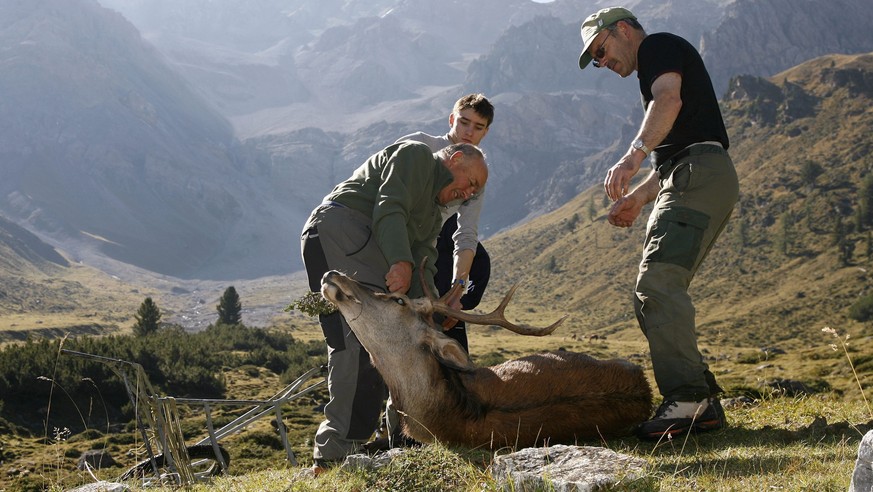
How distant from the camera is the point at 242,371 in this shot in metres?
35.6

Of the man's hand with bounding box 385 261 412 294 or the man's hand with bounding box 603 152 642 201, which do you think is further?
the man's hand with bounding box 385 261 412 294

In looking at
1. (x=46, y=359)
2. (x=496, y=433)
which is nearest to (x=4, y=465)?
(x=46, y=359)

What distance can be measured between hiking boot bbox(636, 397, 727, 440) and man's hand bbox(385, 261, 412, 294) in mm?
2313

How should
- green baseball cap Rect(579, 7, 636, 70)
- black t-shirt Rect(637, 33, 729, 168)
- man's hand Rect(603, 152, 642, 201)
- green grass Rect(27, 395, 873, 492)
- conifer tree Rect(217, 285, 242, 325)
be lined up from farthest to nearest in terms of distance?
conifer tree Rect(217, 285, 242, 325), green baseball cap Rect(579, 7, 636, 70), black t-shirt Rect(637, 33, 729, 168), man's hand Rect(603, 152, 642, 201), green grass Rect(27, 395, 873, 492)

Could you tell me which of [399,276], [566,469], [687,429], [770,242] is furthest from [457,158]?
[770,242]

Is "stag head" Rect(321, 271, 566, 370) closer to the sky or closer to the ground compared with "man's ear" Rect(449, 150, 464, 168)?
closer to the ground

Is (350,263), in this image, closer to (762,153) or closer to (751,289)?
(751,289)

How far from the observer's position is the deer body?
6.17 metres

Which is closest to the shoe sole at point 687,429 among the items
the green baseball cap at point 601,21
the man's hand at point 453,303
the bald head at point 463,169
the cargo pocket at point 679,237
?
the cargo pocket at point 679,237

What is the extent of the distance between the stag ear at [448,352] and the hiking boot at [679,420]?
1.55 metres

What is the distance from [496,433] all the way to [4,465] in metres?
15.0

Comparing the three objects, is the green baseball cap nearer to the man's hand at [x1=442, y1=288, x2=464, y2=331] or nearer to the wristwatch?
the wristwatch

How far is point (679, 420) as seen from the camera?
20.3 feet

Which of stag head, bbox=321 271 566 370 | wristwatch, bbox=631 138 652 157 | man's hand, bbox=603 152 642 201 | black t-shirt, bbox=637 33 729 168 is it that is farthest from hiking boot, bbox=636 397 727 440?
black t-shirt, bbox=637 33 729 168
